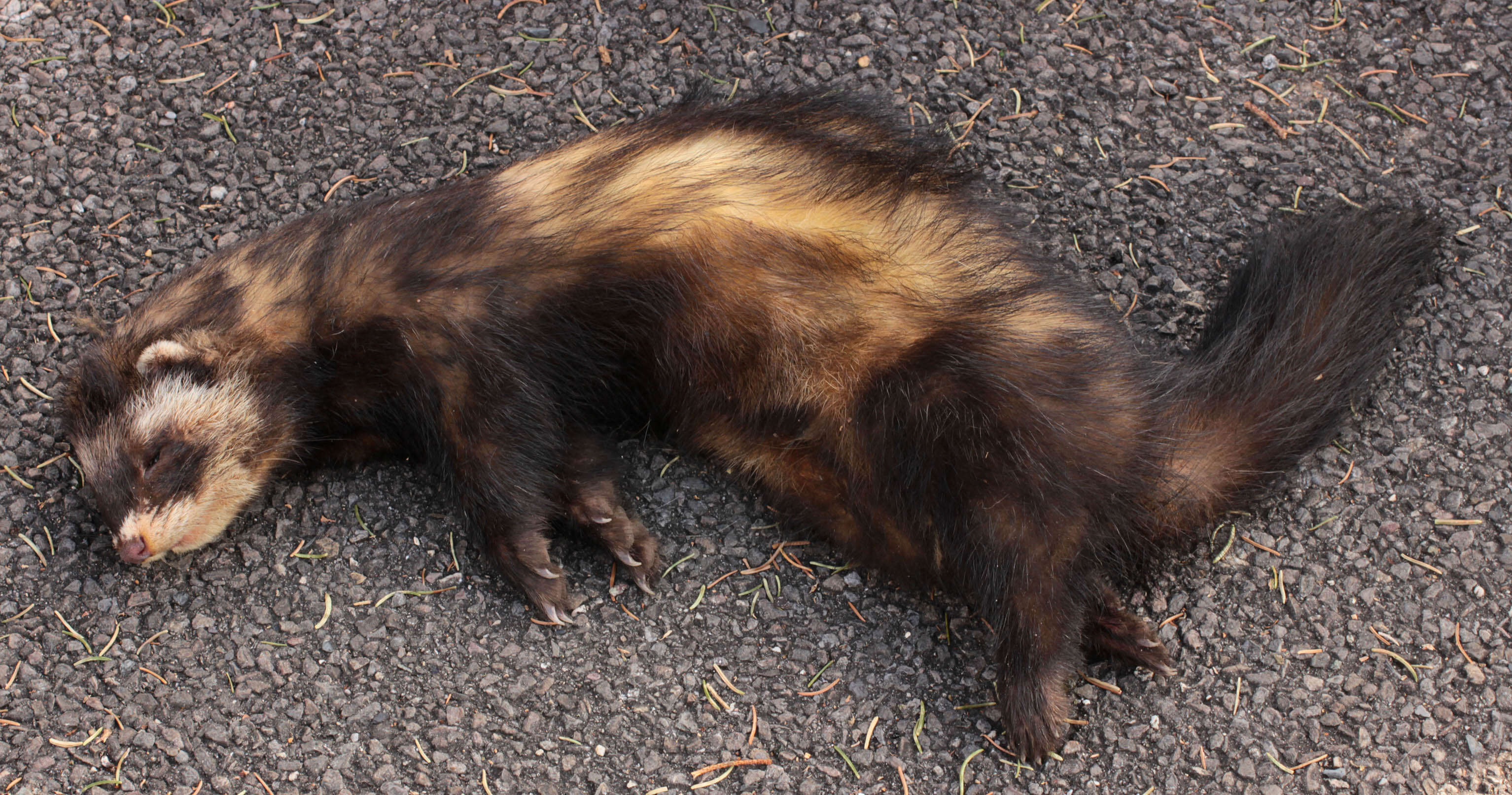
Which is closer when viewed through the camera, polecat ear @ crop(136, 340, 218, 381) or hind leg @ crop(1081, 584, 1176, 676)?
hind leg @ crop(1081, 584, 1176, 676)

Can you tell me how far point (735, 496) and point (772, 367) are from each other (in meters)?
0.65

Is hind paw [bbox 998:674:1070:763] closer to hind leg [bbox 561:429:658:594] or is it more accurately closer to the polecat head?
hind leg [bbox 561:429:658:594]

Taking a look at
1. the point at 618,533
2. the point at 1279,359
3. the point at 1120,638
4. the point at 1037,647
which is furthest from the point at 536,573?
the point at 1279,359

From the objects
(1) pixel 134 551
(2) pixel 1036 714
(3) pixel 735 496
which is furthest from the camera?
A: (3) pixel 735 496

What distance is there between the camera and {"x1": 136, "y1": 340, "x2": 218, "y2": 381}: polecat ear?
4.48 metres

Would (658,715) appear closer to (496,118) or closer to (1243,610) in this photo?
(1243,610)

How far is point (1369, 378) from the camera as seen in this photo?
456cm

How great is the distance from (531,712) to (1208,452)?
264cm

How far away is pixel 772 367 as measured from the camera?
14.6 feet

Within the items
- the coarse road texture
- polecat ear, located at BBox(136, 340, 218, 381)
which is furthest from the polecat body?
the coarse road texture

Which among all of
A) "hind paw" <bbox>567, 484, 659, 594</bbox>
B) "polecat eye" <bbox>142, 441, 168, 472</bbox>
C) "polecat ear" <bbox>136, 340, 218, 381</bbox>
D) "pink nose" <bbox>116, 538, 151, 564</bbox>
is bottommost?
"pink nose" <bbox>116, 538, 151, 564</bbox>

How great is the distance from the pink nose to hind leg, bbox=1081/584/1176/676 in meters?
3.50

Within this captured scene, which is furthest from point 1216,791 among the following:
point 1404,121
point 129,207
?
point 129,207

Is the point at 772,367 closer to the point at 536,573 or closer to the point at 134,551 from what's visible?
the point at 536,573
